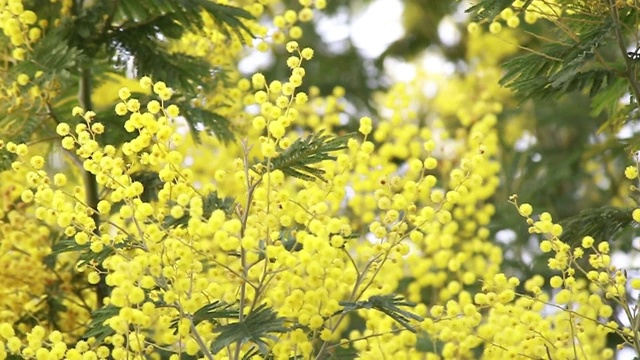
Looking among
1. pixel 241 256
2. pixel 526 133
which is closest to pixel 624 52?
pixel 241 256

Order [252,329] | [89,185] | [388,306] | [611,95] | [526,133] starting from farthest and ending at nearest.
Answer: [526,133] → [89,185] → [611,95] → [388,306] → [252,329]

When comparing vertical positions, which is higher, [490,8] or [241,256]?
[490,8]

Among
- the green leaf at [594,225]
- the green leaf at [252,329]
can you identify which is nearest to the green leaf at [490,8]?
the green leaf at [594,225]

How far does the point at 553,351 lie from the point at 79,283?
59.6 inches

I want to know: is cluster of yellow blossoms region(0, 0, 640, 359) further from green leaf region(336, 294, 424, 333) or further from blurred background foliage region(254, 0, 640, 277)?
blurred background foliage region(254, 0, 640, 277)

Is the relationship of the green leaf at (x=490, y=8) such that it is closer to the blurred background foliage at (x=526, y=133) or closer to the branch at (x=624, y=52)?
the branch at (x=624, y=52)

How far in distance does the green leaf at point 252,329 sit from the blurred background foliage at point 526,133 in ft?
3.35

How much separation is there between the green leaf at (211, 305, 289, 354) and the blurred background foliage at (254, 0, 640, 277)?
40.2 inches

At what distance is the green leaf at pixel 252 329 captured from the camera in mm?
2553

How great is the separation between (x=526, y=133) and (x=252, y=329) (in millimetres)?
4203

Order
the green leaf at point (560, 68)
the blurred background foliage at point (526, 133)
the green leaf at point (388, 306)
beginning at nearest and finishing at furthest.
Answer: the green leaf at point (388, 306) < the green leaf at point (560, 68) < the blurred background foliage at point (526, 133)

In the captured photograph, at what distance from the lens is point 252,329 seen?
102 inches

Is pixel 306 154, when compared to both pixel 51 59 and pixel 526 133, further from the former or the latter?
pixel 526 133

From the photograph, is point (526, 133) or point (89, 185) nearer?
point (89, 185)
